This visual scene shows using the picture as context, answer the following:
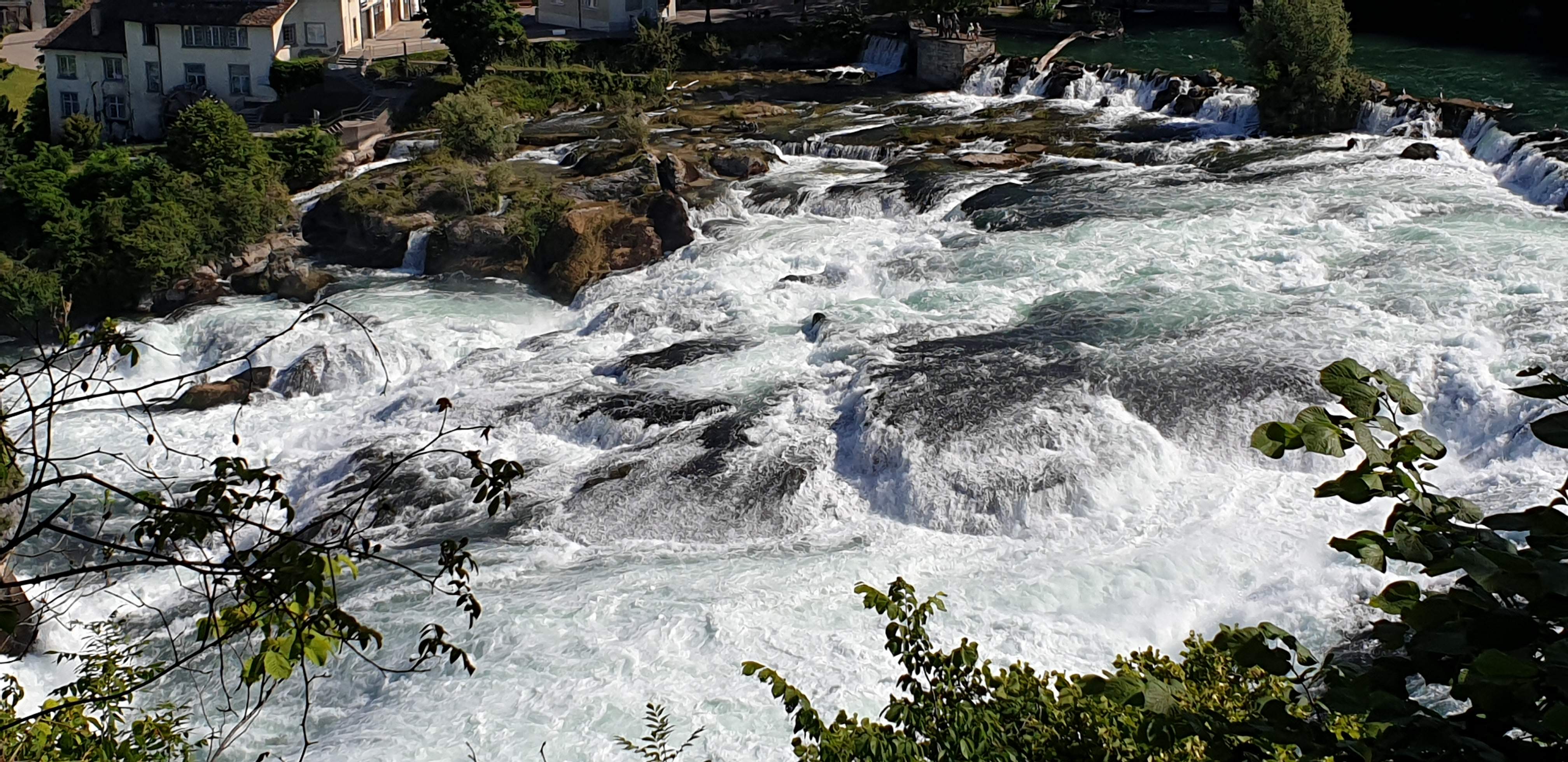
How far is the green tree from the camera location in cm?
4828

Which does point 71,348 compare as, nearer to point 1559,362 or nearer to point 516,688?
point 516,688

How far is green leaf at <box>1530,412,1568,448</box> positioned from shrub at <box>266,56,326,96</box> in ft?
161

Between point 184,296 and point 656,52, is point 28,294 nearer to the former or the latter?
point 184,296

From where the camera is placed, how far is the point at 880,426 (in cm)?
2195

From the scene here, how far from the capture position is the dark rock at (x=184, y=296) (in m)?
32.2

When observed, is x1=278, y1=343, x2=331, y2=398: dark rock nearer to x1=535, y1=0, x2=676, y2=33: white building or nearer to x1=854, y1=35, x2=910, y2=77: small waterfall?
x1=854, y1=35, x2=910, y2=77: small waterfall

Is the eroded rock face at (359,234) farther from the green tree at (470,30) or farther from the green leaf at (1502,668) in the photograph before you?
the green leaf at (1502,668)

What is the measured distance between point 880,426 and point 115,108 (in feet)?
129

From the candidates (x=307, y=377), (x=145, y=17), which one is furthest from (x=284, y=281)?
(x=145, y=17)

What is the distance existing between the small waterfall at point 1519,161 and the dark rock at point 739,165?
1863 cm

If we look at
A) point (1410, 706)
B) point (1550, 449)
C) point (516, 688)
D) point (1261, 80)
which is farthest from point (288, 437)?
point (1261, 80)

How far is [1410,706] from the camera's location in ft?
14.6

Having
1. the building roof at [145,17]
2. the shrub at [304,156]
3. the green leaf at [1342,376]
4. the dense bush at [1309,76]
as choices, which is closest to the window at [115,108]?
the building roof at [145,17]

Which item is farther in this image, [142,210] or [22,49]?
[22,49]
